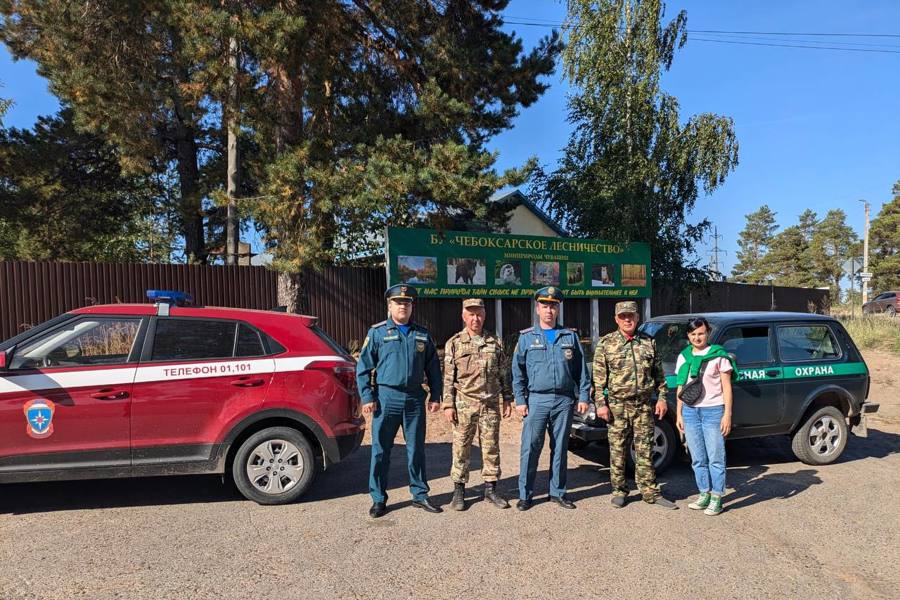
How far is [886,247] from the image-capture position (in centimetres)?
5094

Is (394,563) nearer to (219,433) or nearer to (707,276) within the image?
(219,433)

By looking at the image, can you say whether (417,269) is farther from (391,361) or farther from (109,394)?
(109,394)

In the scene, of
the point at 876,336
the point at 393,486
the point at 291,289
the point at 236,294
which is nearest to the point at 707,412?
the point at 393,486

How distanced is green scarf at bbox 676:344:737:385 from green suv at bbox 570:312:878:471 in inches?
31.6

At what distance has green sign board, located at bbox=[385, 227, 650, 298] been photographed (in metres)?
10.9

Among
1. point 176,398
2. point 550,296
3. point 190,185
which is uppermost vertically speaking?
point 190,185

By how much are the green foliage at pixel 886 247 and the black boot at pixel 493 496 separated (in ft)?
180

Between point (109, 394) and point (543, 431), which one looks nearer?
point (109, 394)

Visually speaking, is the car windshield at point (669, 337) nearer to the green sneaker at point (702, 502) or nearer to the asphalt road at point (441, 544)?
the asphalt road at point (441, 544)

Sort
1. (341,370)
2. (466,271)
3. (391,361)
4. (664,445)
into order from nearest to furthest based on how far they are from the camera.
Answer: (391,361) → (341,370) → (664,445) → (466,271)

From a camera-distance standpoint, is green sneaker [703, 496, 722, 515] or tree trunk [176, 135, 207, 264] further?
tree trunk [176, 135, 207, 264]

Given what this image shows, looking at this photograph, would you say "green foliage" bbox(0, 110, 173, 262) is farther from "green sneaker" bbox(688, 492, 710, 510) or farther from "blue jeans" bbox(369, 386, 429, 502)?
"green sneaker" bbox(688, 492, 710, 510)

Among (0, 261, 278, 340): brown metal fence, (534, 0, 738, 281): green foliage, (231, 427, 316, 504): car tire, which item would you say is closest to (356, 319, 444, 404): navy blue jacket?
(231, 427, 316, 504): car tire

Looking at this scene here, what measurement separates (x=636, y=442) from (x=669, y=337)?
1.94 m
